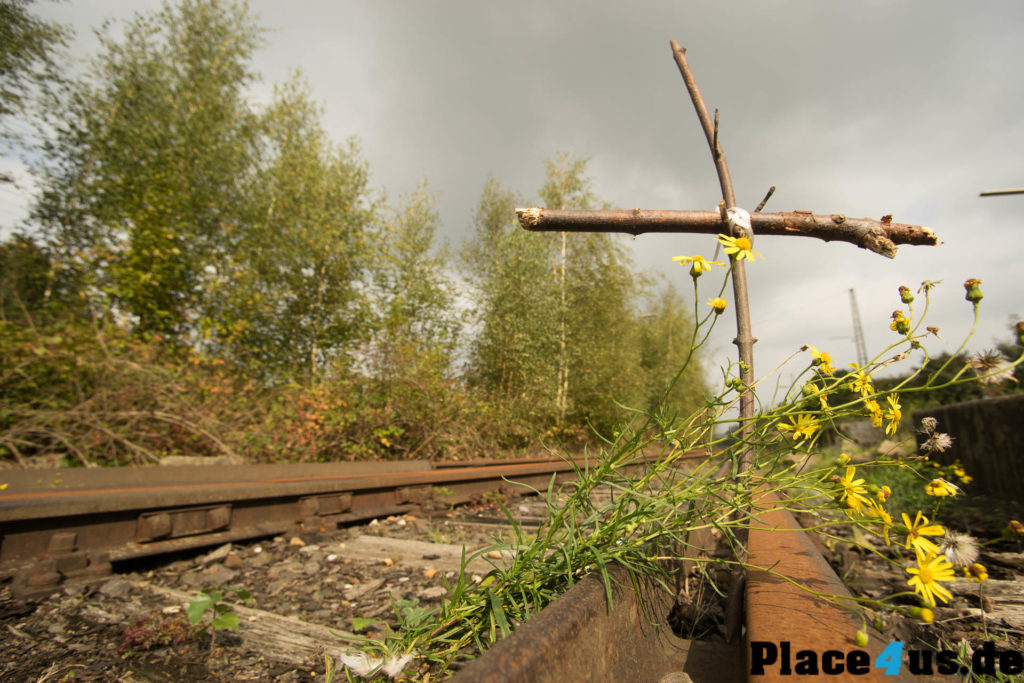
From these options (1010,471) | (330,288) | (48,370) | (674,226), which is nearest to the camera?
(674,226)

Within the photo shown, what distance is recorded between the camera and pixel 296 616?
1.90 meters

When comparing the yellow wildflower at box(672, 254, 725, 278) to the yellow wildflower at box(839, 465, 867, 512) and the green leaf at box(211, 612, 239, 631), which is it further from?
the green leaf at box(211, 612, 239, 631)

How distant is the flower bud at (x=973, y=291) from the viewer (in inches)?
44.2

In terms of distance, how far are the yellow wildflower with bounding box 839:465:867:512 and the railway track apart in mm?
136

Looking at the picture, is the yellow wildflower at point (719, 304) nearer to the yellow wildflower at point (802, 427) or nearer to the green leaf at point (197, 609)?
the yellow wildflower at point (802, 427)

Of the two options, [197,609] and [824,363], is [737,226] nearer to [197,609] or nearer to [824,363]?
[824,363]

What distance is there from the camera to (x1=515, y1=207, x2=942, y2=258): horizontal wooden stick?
51.9 inches

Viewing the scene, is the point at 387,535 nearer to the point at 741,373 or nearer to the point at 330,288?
the point at 741,373

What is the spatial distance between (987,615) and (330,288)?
12.1 metres

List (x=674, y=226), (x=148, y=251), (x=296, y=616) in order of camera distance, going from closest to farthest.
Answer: (x=674, y=226) < (x=296, y=616) < (x=148, y=251)

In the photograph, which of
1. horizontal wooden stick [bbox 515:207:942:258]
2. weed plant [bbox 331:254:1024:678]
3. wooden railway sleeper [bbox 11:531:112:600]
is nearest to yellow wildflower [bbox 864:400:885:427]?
weed plant [bbox 331:254:1024:678]

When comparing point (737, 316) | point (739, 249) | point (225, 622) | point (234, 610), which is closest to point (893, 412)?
point (739, 249)

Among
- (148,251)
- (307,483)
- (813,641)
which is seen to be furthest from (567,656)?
(148,251)

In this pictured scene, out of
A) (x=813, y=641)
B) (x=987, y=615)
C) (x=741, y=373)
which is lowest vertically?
(x=987, y=615)
